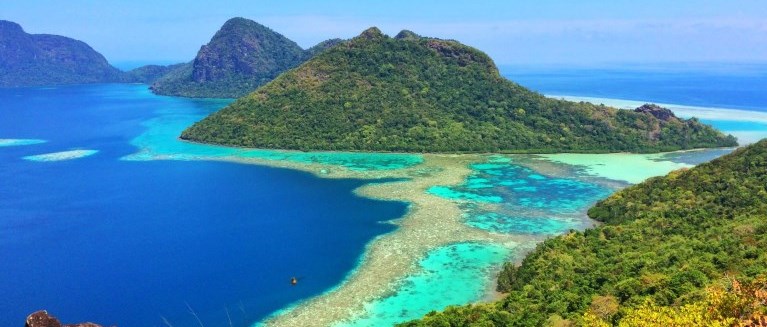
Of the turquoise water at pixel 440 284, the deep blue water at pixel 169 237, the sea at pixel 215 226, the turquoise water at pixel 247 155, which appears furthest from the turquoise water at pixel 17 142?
the turquoise water at pixel 440 284

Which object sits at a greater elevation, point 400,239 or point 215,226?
point 400,239

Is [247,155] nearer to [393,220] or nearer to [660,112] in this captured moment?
[393,220]

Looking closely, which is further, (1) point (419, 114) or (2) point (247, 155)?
(1) point (419, 114)

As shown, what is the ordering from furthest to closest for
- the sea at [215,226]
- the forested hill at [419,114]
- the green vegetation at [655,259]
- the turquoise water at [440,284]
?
1. the forested hill at [419,114]
2. the sea at [215,226]
3. the turquoise water at [440,284]
4. the green vegetation at [655,259]

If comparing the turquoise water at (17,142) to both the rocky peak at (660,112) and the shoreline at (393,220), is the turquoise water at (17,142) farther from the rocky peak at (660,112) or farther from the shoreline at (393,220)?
the rocky peak at (660,112)

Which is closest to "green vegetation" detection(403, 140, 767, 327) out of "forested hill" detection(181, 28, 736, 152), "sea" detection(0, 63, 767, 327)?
"sea" detection(0, 63, 767, 327)

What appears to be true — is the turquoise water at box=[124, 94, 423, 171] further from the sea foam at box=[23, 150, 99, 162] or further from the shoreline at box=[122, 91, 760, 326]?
the sea foam at box=[23, 150, 99, 162]

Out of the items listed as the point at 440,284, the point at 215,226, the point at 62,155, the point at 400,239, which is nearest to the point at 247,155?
the point at 62,155
